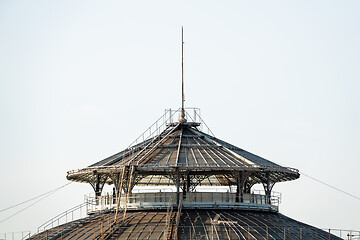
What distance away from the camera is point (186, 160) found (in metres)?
104

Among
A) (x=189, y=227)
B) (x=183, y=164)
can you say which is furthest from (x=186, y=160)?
(x=189, y=227)

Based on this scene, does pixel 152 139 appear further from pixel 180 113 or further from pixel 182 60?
pixel 182 60

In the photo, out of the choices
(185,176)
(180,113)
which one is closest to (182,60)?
(180,113)

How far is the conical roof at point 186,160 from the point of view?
103000mm

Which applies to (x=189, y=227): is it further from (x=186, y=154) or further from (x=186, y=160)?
(x=186, y=154)

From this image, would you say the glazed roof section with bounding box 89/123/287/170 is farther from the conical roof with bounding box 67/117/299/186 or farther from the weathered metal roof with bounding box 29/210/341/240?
the weathered metal roof with bounding box 29/210/341/240

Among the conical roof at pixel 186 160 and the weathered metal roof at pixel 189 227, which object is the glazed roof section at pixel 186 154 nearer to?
the conical roof at pixel 186 160

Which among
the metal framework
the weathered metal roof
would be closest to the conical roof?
the metal framework

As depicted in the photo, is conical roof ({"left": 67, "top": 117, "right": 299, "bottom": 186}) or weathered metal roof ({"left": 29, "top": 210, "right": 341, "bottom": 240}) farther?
conical roof ({"left": 67, "top": 117, "right": 299, "bottom": 186})

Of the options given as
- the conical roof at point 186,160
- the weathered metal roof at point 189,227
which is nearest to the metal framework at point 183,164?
the conical roof at point 186,160

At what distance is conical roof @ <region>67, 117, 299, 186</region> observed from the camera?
103 m

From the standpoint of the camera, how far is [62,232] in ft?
328

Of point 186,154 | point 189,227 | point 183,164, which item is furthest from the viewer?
point 186,154

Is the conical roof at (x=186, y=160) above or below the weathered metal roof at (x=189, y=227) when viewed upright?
above
